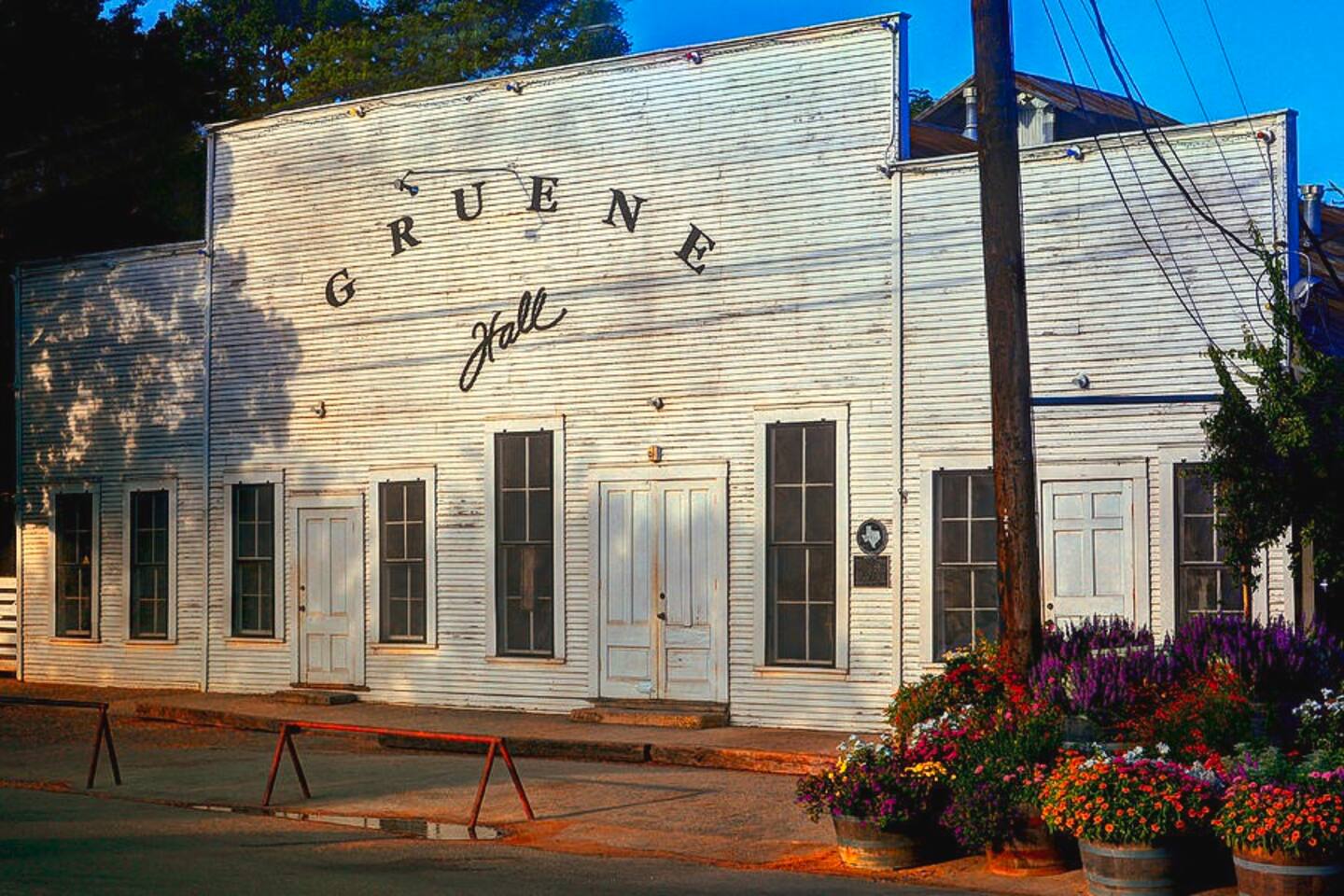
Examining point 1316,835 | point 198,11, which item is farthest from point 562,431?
point 198,11

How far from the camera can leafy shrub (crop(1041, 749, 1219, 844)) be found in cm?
1075

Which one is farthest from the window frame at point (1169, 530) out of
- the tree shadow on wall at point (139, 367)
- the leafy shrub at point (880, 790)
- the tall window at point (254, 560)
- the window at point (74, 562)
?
the window at point (74, 562)

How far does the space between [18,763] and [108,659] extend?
720cm

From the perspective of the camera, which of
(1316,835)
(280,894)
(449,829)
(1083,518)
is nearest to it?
(1316,835)

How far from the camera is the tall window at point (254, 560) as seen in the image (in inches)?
952

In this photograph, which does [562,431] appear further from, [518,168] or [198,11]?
[198,11]

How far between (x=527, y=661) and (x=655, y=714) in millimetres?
2149

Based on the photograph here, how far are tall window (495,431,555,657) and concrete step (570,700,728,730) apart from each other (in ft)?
3.76

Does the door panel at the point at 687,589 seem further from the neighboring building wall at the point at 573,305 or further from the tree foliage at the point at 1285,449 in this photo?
the tree foliage at the point at 1285,449

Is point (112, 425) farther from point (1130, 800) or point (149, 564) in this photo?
point (1130, 800)

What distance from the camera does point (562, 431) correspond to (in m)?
21.5

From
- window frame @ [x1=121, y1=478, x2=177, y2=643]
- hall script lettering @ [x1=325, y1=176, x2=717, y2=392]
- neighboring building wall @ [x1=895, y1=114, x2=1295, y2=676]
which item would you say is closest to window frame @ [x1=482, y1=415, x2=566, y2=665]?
hall script lettering @ [x1=325, y1=176, x2=717, y2=392]

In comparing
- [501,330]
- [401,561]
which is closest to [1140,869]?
[501,330]

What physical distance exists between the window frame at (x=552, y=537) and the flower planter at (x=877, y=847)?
9225 mm
